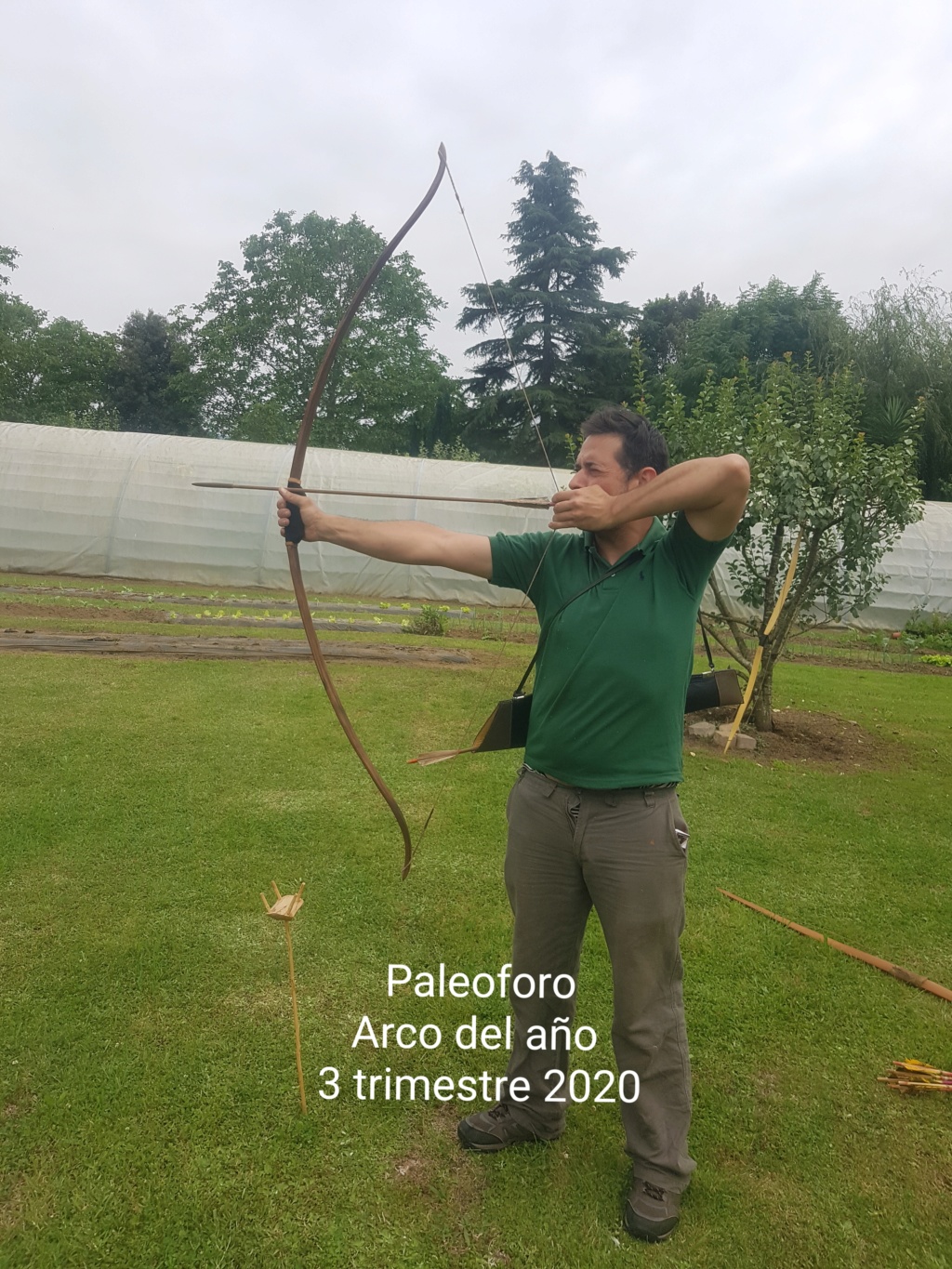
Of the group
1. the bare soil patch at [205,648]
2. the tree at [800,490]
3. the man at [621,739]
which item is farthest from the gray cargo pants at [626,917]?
the bare soil patch at [205,648]

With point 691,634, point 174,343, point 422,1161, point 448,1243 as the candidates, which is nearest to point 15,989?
point 422,1161

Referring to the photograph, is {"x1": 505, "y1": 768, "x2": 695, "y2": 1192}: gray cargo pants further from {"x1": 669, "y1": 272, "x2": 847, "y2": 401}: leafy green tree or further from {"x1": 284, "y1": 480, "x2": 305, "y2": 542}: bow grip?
{"x1": 669, "y1": 272, "x2": 847, "y2": 401}: leafy green tree

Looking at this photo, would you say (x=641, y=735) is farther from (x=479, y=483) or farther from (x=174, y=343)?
(x=174, y=343)

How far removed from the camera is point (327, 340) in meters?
14.7

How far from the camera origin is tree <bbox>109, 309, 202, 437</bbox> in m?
30.4

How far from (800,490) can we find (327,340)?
448 inches

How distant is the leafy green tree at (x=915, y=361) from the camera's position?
701 inches

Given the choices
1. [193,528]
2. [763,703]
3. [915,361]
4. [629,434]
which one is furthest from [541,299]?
[915,361]

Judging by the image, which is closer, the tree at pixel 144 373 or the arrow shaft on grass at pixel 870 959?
the arrow shaft on grass at pixel 870 959

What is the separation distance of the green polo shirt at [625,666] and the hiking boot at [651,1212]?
95 centimetres

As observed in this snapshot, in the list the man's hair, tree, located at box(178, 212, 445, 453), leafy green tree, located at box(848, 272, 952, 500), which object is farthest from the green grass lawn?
leafy green tree, located at box(848, 272, 952, 500)

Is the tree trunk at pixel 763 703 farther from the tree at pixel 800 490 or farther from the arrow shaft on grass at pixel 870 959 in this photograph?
the arrow shaft on grass at pixel 870 959

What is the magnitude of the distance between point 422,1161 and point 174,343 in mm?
33109

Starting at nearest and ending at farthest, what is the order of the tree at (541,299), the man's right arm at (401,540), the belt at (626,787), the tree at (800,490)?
the belt at (626,787) → the man's right arm at (401,540) → the tree at (541,299) → the tree at (800,490)
